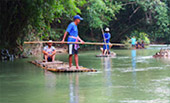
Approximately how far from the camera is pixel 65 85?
895cm

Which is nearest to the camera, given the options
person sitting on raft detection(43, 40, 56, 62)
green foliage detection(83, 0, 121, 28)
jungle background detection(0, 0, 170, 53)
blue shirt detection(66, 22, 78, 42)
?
blue shirt detection(66, 22, 78, 42)

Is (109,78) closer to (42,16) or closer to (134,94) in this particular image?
(134,94)

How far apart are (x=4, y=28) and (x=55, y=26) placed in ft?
41.1

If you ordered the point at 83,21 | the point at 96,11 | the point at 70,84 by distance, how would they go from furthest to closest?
the point at 83,21 → the point at 96,11 → the point at 70,84

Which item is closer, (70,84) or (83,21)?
(70,84)

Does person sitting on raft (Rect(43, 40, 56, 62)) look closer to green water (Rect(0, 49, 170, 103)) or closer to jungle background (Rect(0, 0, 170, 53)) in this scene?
jungle background (Rect(0, 0, 170, 53))

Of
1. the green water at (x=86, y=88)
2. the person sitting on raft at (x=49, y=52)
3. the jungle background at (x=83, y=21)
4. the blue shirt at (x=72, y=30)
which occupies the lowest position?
the green water at (x=86, y=88)

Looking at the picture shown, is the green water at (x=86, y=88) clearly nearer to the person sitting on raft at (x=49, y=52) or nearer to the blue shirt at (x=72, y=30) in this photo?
the blue shirt at (x=72, y=30)

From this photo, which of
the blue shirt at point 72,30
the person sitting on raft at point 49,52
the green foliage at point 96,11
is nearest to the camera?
the blue shirt at point 72,30

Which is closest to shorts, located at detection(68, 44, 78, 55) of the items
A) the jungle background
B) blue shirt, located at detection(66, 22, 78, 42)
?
blue shirt, located at detection(66, 22, 78, 42)

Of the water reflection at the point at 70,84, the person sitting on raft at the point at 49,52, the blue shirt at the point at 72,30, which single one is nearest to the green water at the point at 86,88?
the water reflection at the point at 70,84

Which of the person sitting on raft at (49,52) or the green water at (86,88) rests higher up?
the person sitting on raft at (49,52)

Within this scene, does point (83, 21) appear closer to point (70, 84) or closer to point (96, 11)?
point (96, 11)

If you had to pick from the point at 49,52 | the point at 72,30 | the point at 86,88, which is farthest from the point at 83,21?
the point at 86,88
